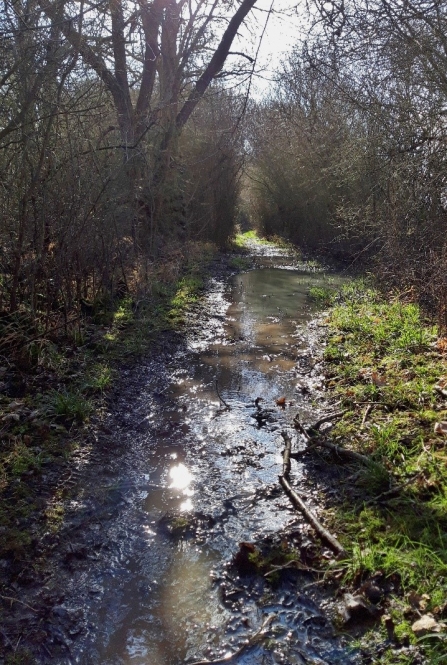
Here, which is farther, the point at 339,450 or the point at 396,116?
the point at 396,116

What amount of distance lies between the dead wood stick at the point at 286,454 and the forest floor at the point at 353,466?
14cm

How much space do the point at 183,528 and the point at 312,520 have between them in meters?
0.87

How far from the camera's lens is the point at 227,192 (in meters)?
19.9

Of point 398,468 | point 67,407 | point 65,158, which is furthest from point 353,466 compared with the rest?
point 65,158

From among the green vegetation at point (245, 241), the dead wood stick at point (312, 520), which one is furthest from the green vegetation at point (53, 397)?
the green vegetation at point (245, 241)

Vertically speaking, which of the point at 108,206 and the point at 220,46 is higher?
the point at 220,46

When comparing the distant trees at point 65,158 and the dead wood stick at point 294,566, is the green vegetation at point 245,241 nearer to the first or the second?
the distant trees at point 65,158

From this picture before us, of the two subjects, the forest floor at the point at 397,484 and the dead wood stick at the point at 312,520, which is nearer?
the forest floor at the point at 397,484

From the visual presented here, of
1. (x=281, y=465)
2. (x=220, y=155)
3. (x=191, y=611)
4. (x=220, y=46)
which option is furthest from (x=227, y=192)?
(x=191, y=611)

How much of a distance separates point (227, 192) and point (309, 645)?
60.5 ft

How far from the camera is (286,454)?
460 centimetres

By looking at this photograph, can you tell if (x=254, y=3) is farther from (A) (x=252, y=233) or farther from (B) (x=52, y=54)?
(A) (x=252, y=233)

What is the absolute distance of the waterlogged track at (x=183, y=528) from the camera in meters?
2.78

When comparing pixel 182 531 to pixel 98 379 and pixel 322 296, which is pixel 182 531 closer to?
pixel 98 379
